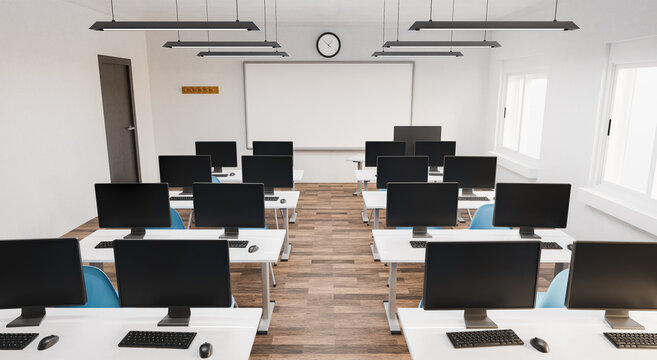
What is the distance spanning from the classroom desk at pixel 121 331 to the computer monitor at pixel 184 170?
8.25 ft

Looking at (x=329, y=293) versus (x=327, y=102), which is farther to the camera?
(x=327, y=102)

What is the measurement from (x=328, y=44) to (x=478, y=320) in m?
6.50

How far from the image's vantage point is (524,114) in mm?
6805

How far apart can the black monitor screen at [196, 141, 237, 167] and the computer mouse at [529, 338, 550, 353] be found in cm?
455

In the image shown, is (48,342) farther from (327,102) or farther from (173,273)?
(327,102)

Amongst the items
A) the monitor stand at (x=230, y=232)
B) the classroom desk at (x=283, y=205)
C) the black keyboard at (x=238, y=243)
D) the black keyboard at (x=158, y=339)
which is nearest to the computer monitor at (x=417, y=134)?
the classroom desk at (x=283, y=205)

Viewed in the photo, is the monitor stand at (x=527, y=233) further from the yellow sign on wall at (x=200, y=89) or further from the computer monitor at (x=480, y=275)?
the yellow sign on wall at (x=200, y=89)

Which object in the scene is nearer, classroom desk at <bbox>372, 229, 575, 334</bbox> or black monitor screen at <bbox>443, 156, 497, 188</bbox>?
classroom desk at <bbox>372, 229, 575, 334</bbox>

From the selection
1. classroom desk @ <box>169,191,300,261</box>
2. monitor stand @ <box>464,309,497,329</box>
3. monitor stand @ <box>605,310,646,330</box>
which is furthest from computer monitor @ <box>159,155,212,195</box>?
monitor stand @ <box>605,310,646,330</box>

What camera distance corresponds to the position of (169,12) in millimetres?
6543

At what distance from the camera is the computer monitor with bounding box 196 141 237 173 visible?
18.9 feet

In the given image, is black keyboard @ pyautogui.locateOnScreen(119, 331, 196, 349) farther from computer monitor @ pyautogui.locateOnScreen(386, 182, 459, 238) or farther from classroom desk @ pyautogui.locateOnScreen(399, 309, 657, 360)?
computer monitor @ pyautogui.locateOnScreen(386, 182, 459, 238)

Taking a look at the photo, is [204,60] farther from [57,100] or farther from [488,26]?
[488,26]

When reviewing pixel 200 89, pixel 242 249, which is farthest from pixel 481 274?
pixel 200 89
